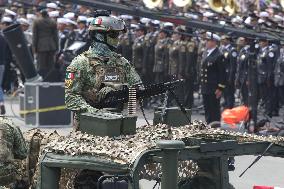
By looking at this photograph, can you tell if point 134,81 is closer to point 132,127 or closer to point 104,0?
point 132,127

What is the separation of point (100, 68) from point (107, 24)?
1.38 ft

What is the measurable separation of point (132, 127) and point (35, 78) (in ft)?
43.8

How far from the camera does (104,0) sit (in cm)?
1889

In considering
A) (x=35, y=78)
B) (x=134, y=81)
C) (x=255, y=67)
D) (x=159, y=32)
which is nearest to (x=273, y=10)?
(x=159, y=32)

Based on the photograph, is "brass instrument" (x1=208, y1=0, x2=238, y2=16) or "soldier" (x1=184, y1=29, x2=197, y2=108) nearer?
"brass instrument" (x1=208, y1=0, x2=238, y2=16)

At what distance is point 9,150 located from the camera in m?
7.71

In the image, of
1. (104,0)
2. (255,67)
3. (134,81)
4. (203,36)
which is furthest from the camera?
(203,36)

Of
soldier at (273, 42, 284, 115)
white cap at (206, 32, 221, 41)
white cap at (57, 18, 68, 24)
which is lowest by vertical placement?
soldier at (273, 42, 284, 115)

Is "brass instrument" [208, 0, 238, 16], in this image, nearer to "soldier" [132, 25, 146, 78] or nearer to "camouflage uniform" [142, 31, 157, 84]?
"camouflage uniform" [142, 31, 157, 84]

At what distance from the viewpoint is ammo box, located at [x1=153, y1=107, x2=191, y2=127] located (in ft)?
27.9

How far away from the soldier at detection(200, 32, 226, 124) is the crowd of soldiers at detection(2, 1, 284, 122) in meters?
0.07

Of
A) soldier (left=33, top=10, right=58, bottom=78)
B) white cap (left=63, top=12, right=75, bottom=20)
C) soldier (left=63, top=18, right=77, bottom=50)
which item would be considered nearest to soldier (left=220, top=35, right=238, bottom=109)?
soldier (left=33, top=10, right=58, bottom=78)

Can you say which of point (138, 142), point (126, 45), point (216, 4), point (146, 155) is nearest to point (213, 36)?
point (216, 4)

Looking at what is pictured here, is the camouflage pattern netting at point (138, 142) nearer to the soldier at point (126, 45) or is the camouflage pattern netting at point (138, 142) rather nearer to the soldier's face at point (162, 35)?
the soldier's face at point (162, 35)
